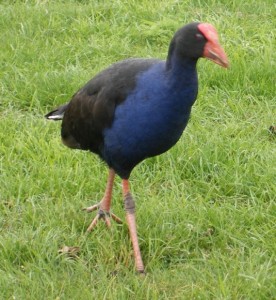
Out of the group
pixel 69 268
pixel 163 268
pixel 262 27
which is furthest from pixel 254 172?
pixel 262 27

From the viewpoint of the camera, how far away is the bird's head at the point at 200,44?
360 cm

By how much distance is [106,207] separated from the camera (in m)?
4.35

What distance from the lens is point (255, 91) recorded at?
18.4 ft

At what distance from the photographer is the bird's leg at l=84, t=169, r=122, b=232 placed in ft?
14.0

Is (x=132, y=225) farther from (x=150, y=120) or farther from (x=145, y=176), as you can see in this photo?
(x=145, y=176)

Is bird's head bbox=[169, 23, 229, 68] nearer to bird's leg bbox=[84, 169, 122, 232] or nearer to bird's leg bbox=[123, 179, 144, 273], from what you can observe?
bird's leg bbox=[123, 179, 144, 273]

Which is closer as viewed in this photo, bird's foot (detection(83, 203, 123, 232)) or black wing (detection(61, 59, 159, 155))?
black wing (detection(61, 59, 159, 155))

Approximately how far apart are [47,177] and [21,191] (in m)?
0.19

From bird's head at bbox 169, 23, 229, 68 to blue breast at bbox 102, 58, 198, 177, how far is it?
0.24ft

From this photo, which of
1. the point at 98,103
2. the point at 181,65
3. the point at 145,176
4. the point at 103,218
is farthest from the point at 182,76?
the point at 145,176

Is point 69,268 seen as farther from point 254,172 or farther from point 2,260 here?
point 254,172

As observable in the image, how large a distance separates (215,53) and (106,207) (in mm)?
1197

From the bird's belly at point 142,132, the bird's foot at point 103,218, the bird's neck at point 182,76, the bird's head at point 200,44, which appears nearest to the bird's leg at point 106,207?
the bird's foot at point 103,218

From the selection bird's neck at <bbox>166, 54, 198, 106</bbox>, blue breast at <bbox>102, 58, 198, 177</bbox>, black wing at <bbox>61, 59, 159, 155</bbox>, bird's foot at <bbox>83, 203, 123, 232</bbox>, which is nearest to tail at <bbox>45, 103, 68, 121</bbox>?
black wing at <bbox>61, 59, 159, 155</bbox>
